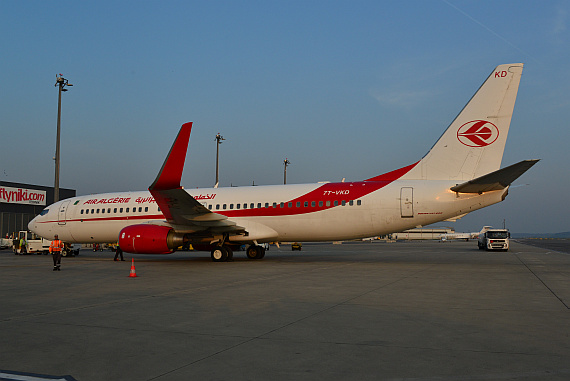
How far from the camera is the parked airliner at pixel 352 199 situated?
58.4 ft

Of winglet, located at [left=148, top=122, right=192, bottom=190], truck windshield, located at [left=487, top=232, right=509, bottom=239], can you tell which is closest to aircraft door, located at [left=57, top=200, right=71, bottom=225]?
winglet, located at [left=148, top=122, right=192, bottom=190]

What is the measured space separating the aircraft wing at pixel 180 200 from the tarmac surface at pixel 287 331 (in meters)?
5.70

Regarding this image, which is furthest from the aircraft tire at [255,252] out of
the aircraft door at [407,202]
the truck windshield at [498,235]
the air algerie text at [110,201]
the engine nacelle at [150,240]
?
the truck windshield at [498,235]

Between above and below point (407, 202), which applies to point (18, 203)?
above

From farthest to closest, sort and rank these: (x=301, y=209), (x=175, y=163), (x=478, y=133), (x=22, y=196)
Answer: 1. (x=22, y=196)
2. (x=301, y=209)
3. (x=478, y=133)
4. (x=175, y=163)

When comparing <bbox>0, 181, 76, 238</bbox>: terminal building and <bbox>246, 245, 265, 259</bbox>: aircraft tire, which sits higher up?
<bbox>0, 181, 76, 238</bbox>: terminal building

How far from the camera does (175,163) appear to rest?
16.8m

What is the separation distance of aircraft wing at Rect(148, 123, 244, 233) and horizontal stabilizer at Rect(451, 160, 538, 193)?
9688mm

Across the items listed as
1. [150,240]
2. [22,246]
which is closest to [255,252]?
[150,240]

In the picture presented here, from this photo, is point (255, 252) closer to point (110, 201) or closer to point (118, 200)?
point (118, 200)

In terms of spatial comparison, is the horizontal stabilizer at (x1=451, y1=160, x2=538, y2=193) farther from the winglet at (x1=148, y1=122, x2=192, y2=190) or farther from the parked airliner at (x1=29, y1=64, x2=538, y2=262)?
the winglet at (x1=148, y1=122, x2=192, y2=190)

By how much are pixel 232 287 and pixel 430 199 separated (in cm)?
993

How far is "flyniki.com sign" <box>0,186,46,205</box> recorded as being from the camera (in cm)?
4558

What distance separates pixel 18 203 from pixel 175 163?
126 feet
